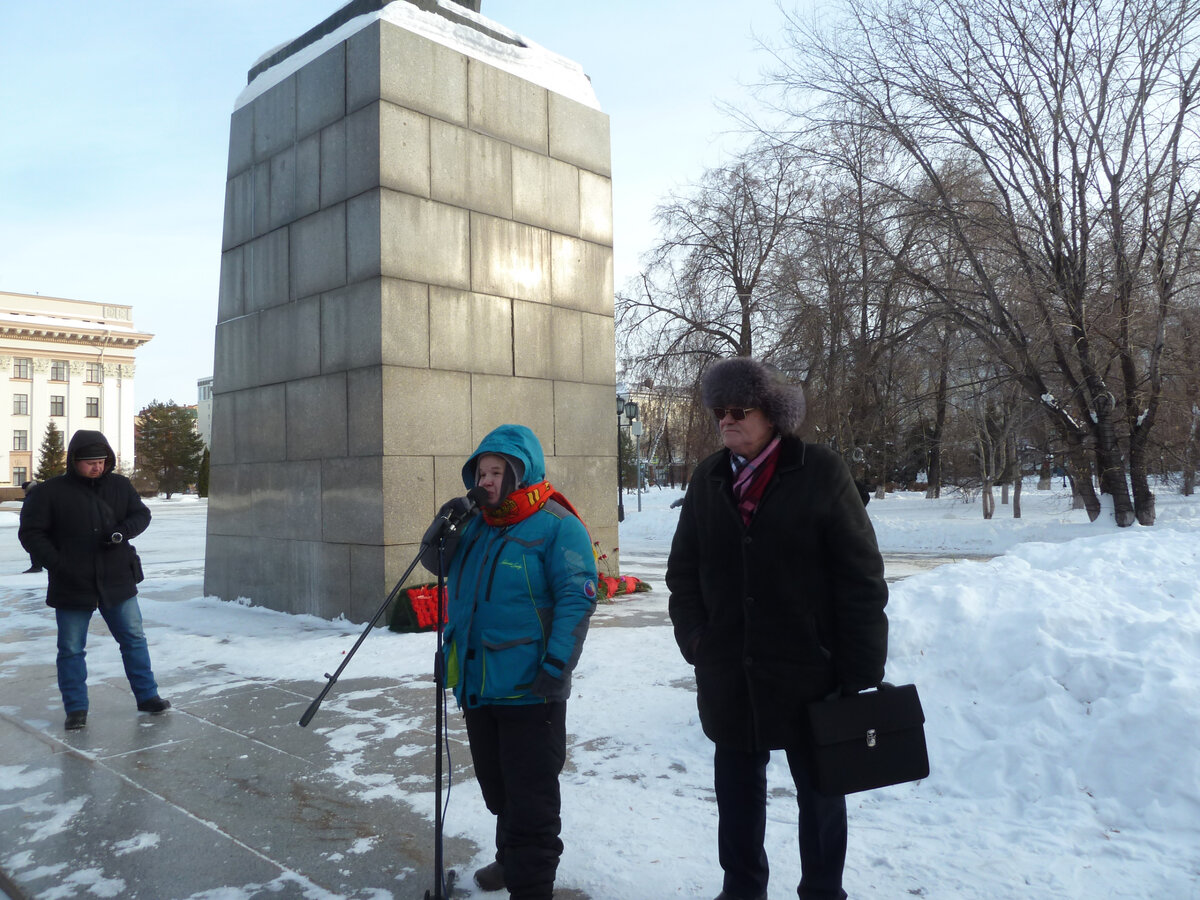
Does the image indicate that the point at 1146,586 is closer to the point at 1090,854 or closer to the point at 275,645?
the point at 1090,854

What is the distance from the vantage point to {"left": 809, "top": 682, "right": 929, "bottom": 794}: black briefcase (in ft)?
8.56

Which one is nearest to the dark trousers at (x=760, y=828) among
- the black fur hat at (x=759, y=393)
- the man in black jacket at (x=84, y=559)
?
the black fur hat at (x=759, y=393)

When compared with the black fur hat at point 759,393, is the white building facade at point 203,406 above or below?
above

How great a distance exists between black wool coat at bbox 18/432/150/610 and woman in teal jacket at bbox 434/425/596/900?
3326mm

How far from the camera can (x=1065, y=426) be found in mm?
16547

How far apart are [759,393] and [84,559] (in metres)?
4.59

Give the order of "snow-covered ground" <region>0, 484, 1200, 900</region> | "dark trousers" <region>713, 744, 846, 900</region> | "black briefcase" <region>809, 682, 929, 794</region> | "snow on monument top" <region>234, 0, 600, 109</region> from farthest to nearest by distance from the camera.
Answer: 1. "snow on monument top" <region>234, 0, 600, 109</region>
2. "snow-covered ground" <region>0, 484, 1200, 900</region>
3. "dark trousers" <region>713, 744, 846, 900</region>
4. "black briefcase" <region>809, 682, 929, 794</region>

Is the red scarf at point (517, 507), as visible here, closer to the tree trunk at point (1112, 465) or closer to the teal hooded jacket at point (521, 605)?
the teal hooded jacket at point (521, 605)

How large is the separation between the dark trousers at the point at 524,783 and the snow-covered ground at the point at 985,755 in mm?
364

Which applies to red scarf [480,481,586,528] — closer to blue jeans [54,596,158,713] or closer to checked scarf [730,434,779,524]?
checked scarf [730,434,779,524]

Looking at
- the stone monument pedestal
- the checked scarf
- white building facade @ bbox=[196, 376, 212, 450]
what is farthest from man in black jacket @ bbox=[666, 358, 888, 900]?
white building facade @ bbox=[196, 376, 212, 450]

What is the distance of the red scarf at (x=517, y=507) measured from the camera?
10.3ft

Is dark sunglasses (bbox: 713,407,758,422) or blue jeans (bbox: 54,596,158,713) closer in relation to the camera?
dark sunglasses (bbox: 713,407,758,422)

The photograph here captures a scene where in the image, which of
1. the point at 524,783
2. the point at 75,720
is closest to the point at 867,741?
the point at 524,783
